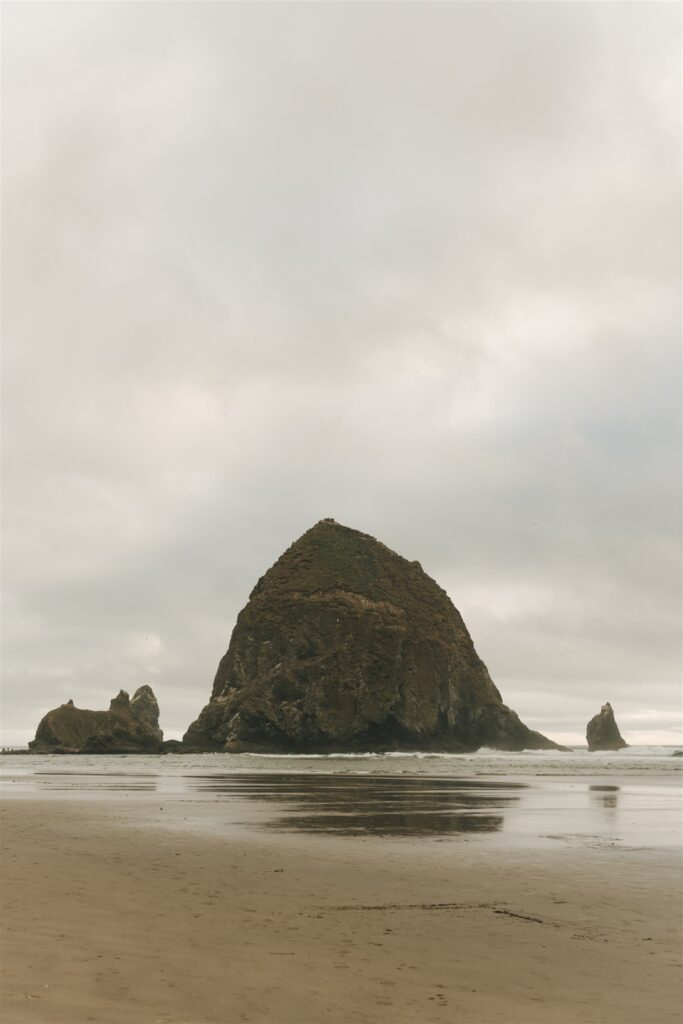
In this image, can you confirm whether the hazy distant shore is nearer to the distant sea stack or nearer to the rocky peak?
the distant sea stack

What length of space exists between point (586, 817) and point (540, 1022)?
18111 mm

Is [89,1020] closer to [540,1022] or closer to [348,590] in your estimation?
[540,1022]

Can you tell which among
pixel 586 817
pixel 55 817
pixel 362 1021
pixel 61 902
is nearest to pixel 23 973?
pixel 362 1021

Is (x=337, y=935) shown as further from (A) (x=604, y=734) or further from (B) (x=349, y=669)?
(A) (x=604, y=734)

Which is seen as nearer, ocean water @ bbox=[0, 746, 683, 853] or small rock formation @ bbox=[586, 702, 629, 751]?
ocean water @ bbox=[0, 746, 683, 853]

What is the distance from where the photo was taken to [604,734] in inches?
5458

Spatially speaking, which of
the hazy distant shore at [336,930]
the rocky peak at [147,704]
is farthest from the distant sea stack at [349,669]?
the hazy distant shore at [336,930]

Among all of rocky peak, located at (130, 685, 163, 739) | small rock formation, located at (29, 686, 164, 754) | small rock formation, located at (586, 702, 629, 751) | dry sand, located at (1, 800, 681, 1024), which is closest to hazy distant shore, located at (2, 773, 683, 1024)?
dry sand, located at (1, 800, 681, 1024)

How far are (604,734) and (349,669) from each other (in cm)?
5192

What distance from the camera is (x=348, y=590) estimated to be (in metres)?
121

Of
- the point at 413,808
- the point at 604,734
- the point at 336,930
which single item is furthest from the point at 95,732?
the point at 336,930

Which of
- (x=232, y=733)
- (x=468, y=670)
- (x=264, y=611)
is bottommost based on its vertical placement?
(x=232, y=733)

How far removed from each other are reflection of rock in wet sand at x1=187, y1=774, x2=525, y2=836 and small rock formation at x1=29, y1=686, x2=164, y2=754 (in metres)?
67.9

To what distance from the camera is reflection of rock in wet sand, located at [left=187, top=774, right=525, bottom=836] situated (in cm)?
2114
